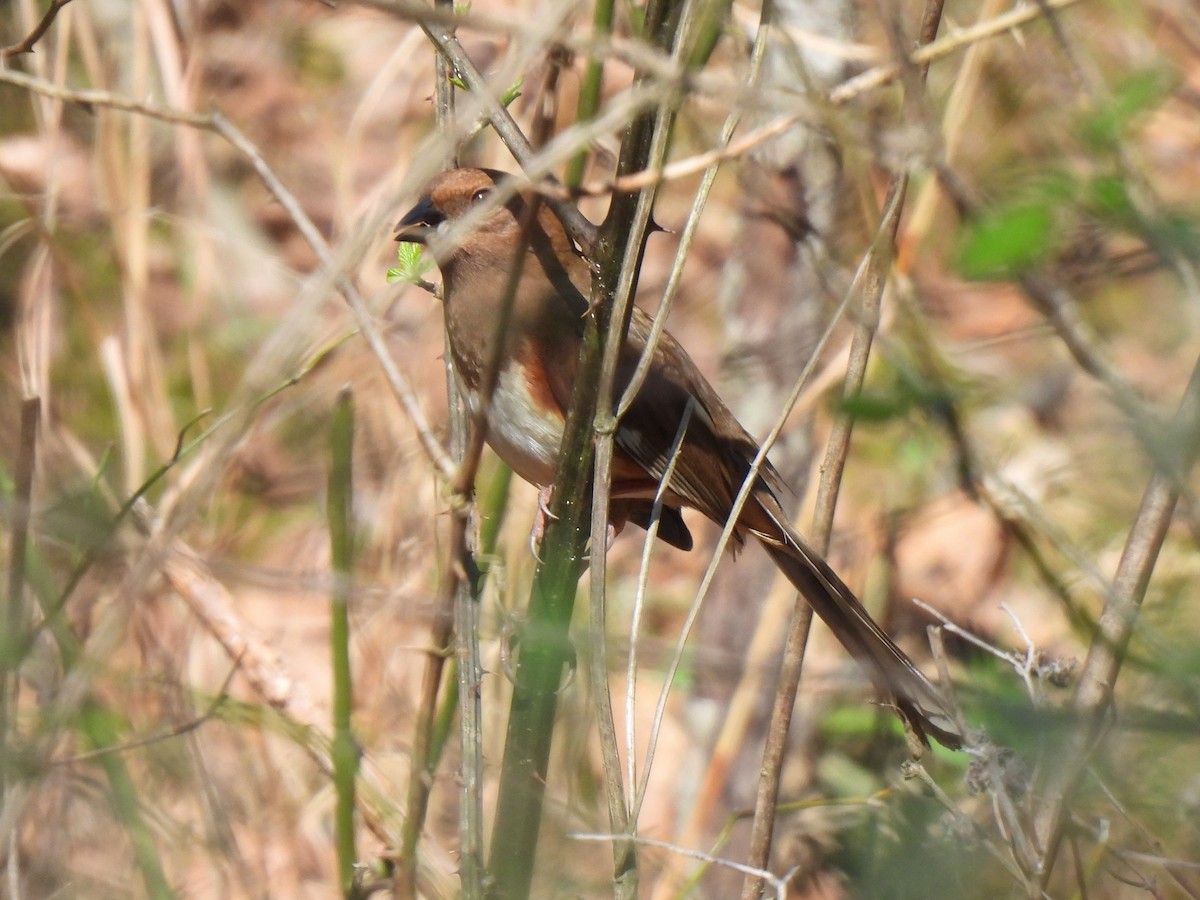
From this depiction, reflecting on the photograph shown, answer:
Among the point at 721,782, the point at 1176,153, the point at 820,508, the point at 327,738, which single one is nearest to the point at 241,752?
the point at 327,738

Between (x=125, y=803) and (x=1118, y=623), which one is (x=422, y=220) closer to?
Answer: (x=125, y=803)

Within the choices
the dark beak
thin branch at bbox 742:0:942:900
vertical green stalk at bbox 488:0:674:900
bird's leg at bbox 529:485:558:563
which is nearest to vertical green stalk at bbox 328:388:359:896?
vertical green stalk at bbox 488:0:674:900

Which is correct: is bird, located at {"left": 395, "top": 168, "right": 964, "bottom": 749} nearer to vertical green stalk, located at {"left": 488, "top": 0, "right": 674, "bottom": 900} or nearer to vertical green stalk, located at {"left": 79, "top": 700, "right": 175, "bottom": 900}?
vertical green stalk, located at {"left": 488, "top": 0, "right": 674, "bottom": 900}

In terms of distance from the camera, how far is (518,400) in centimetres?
261

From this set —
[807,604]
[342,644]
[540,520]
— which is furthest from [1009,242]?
[540,520]

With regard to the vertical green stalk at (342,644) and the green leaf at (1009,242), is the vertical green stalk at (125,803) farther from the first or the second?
the green leaf at (1009,242)

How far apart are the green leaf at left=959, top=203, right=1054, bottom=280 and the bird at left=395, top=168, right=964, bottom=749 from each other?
1.05 metres

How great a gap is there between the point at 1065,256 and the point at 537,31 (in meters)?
1.07

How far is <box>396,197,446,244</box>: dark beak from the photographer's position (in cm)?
265

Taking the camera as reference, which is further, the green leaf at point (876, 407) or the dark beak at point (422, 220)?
the dark beak at point (422, 220)

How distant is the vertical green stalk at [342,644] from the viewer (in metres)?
1.82

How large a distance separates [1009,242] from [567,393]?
1.40m

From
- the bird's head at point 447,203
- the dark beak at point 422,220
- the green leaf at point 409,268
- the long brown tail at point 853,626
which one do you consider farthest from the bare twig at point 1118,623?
the dark beak at point 422,220

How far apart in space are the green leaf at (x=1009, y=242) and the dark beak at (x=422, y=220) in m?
1.53
